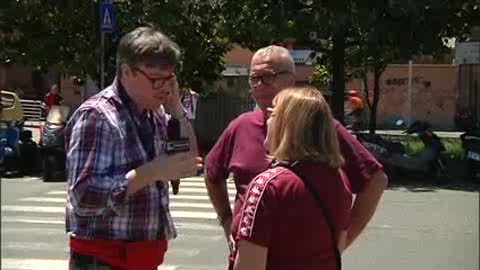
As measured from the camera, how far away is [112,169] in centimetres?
313

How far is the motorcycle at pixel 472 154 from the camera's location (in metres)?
16.3

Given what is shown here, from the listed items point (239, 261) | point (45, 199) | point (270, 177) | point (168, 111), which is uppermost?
point (168, 111)

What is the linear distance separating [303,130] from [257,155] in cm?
72

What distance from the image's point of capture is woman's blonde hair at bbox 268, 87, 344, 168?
10.4ft

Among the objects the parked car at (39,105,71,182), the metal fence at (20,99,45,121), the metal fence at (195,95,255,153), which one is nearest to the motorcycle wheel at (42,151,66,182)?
the parked car at (39,105,71,182)

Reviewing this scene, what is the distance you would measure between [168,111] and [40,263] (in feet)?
17.3

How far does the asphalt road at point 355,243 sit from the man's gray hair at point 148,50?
3325mm

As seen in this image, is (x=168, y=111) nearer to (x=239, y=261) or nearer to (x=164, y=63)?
(x=164, y=63)

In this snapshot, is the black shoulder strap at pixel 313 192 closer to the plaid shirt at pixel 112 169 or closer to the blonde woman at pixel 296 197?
the blonde woman at pixel 296 197

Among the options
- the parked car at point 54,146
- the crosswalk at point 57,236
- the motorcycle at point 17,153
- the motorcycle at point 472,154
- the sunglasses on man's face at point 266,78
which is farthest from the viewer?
the motorcycle at point 472,154

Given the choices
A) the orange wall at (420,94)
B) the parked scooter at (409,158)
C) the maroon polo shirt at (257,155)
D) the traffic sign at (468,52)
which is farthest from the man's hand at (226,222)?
the orange wall at (420,94)

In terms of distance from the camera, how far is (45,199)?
13383mm

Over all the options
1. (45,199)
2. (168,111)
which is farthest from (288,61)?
(45,199)

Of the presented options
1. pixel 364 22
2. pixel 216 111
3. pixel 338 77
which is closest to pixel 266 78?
pixel 364 22
